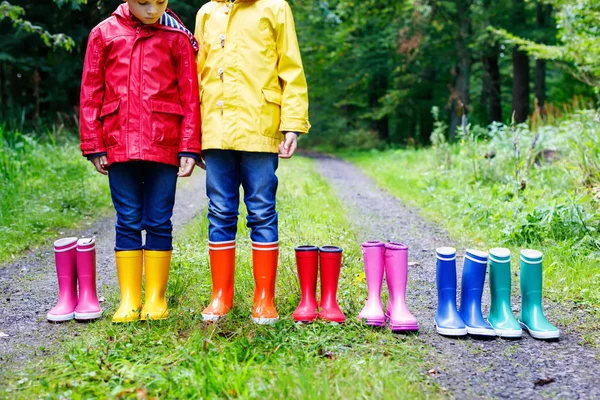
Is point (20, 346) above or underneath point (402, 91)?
underneath

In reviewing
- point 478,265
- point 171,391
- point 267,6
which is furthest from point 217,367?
point 267,6

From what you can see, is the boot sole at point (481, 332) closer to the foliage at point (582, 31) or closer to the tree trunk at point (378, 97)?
the foliage at point (582, 31)

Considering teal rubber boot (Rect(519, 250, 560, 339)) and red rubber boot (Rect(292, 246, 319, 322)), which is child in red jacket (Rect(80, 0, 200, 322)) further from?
teal rubber boot (Rect(519, 250, 560, 339))

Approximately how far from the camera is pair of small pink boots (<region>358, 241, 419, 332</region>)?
2.81 m

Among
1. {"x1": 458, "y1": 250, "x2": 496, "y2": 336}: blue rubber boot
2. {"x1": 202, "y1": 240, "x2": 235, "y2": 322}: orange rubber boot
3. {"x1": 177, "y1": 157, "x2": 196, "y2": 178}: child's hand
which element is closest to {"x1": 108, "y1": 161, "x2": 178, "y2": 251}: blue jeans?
{"x1": 177, "y1": 157, "x2": 196, "y2": 178}: child's hand

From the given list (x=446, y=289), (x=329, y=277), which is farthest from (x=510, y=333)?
(x=329, y=277)

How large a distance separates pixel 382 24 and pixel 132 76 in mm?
19288

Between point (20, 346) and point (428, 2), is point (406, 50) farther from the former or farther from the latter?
point (20, 346)

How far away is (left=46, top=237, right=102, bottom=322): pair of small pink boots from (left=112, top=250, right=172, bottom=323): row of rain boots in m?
0.17

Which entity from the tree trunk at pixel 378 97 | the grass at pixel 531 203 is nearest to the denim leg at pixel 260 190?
the grass at pixel 531 203

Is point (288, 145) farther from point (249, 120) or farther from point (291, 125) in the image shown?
point (249, 120)

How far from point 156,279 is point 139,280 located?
12cm

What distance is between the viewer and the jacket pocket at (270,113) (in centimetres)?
282

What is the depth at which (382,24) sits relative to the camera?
20797 millimetres
